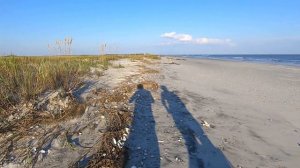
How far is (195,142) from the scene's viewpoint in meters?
4.88

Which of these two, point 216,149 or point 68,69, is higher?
point 68,69

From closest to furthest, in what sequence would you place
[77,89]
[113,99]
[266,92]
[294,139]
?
[294,139], [113,99], [77,89], [266,92]

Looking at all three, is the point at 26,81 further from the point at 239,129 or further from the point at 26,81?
the point at 239,129

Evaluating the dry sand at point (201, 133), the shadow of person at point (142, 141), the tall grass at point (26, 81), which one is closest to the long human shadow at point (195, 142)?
the dry sand at point (201, 133)

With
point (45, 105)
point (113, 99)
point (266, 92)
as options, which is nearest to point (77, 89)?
point (113, 99)

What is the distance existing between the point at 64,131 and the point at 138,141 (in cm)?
110

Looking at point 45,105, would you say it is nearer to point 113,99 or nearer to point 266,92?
point 113,99

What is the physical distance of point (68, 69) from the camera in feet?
27.8

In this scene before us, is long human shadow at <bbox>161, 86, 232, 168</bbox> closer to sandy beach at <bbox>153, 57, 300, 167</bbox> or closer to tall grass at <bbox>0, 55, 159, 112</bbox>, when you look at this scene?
sandy beach at <bbox>153, 57, 300, 167</bbox>

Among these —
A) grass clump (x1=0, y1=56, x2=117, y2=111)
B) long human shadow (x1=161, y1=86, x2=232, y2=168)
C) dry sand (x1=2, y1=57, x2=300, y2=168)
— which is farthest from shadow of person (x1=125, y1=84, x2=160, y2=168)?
grass clump (x1=0, y1=56, x2=117, y2=111)

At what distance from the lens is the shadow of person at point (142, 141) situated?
405 centimetres

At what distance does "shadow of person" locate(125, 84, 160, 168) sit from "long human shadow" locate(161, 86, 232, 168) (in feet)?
1.43

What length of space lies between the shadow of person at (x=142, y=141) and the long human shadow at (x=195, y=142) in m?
0.44

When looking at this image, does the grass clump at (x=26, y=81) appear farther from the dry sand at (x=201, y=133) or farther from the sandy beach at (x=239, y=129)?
the sandy beach at (x=239, y=129)
